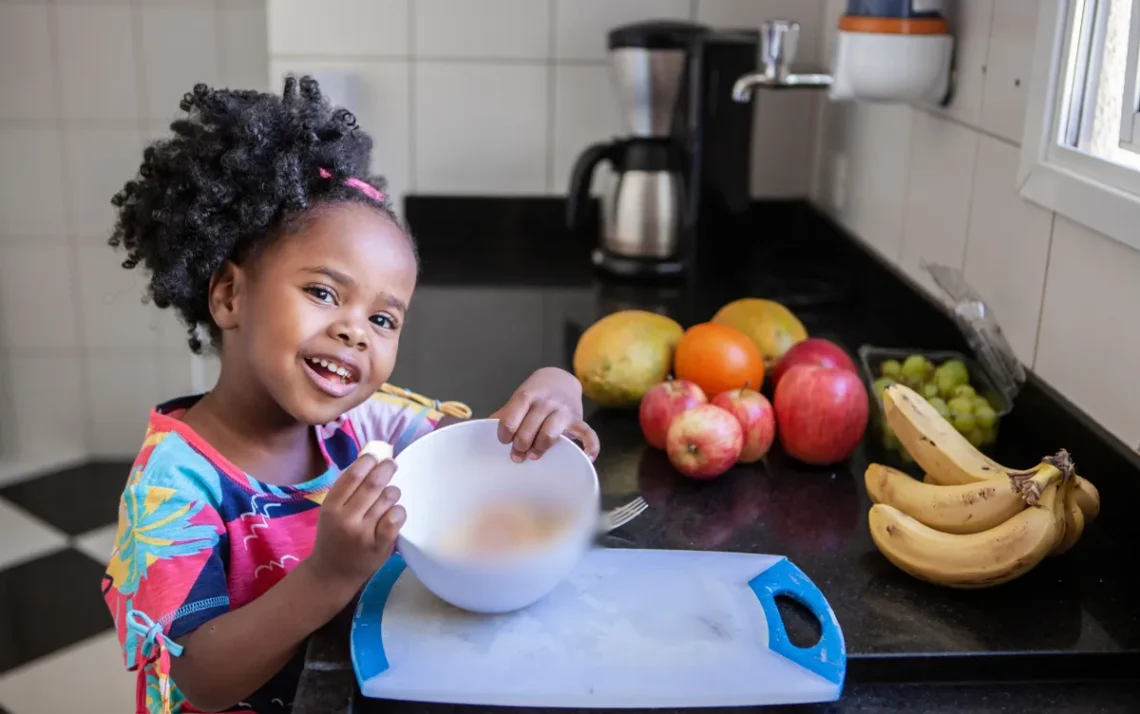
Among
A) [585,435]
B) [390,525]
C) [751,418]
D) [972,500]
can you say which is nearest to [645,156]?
[751,418]

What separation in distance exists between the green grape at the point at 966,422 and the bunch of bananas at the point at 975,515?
15 cm

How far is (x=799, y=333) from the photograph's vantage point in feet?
4.22

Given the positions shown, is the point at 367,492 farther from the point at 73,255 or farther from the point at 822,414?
the point at 73,255

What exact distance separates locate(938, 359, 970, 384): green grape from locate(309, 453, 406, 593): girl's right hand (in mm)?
637

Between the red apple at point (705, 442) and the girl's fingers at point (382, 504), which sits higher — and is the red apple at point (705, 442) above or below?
below

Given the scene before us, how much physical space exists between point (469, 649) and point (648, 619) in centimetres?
13

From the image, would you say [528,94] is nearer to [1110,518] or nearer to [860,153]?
[860,153]

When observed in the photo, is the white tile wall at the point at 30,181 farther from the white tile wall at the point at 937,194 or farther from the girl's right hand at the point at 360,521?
the girl's right hand at the point at 360,521

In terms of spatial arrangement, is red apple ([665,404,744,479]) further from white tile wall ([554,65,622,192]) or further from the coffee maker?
white tile wall ([554,65,622,192])

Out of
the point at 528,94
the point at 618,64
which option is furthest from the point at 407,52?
the point at 618,64

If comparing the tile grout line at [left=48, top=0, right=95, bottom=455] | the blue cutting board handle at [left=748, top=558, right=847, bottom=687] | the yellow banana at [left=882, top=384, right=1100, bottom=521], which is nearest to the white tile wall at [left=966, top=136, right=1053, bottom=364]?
the yellow banana at [left=882, top=384, right=1100, bottom=521]

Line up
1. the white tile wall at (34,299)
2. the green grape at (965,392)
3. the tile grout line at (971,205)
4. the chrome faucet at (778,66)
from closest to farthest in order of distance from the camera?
1. the green grape at (965,392)
2. the tile grout line at (971,205)
3. the chrome faucet at (778,66)
4. the white tile wall at (34,299)

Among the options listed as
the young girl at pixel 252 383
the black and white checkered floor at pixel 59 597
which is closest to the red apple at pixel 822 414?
the young girl at pixel 252 383

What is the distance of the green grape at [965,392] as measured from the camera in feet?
3.56
